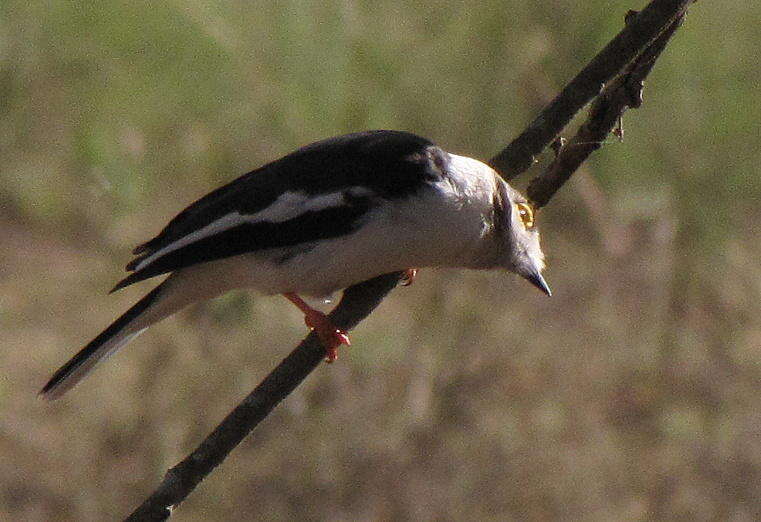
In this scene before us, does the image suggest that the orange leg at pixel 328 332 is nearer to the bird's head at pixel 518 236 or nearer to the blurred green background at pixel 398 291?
the bird's head at pixel 518 236

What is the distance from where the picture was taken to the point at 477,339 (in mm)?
4570

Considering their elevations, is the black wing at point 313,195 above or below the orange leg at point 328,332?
above

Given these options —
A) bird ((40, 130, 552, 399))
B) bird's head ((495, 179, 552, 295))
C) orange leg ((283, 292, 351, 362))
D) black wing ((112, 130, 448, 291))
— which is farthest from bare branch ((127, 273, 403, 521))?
bird's head ((495, 179, 552, 295))

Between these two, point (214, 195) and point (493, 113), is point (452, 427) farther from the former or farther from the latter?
point (214, 195)

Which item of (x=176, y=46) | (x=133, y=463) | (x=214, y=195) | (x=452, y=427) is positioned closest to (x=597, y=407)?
(x=452, y=427)

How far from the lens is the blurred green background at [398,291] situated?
4.13 meters

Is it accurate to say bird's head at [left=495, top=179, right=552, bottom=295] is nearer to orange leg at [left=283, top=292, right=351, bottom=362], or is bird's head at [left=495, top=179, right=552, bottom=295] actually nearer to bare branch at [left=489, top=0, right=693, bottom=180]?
bare branch at [left=489, top=0, right=693, bottom=180]

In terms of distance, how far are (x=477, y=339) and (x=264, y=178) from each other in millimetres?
1960

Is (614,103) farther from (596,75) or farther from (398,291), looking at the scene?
(398,291)

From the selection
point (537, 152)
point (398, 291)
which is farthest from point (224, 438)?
point (398, 291)

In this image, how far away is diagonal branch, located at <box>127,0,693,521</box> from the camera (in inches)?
84.3

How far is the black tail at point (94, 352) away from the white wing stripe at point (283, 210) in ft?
0.70

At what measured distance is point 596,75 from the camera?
2332 millimetres

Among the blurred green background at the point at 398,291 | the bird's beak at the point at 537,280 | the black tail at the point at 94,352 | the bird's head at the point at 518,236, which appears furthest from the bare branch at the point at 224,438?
the blurred green background at the point at 398,291
